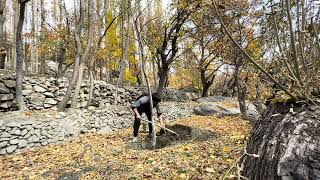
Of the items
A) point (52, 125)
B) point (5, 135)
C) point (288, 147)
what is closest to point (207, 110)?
point (52, 125)

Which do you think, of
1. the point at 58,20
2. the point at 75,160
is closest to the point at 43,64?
the point at 58,20

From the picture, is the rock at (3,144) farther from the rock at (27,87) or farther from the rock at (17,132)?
the rock at (27,87)

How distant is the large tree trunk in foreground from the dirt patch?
155 inches

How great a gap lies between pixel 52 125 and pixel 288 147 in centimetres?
760

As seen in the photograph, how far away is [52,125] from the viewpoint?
8.20 metres

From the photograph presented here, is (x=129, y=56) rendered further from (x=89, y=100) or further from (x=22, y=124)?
(x=22, y=124)

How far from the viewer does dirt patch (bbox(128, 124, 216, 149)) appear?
6.38 m

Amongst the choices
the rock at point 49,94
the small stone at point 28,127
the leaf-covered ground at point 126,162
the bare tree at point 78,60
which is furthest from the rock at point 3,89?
the leaf-covered ground at point 126,162

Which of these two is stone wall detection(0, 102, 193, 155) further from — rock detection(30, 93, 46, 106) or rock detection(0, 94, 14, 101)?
rock detection(30, 93, 46, 106)

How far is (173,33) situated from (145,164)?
389 inches

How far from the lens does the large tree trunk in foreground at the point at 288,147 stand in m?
1.73

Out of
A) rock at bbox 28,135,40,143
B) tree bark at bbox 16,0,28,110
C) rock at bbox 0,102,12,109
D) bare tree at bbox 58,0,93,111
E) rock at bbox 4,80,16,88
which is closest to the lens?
rock at bbox 28,135,40,143

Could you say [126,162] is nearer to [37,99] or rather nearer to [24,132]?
[24,132]

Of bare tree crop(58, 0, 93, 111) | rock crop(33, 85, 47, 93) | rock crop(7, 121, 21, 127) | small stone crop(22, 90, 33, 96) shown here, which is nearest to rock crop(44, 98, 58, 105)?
rock crop(33, 85, 47, 93)
